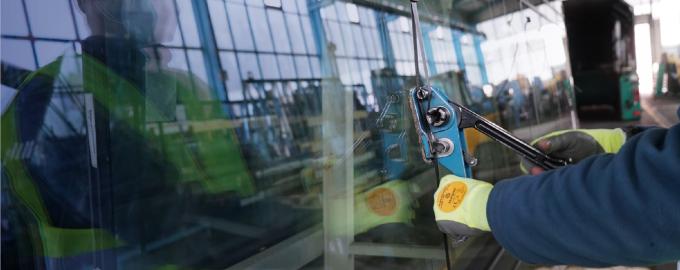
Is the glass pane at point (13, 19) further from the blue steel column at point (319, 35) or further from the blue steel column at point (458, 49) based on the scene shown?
the blue steel column at point (458, 49)

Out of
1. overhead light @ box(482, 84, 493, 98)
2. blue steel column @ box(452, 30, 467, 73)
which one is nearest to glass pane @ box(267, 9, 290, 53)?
blue steel column @ box(452, 30, 467, 73)

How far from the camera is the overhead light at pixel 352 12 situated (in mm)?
1253

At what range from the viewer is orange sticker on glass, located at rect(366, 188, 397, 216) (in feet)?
4.40

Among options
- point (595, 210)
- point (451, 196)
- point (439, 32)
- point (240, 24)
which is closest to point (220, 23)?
point (240, 24)


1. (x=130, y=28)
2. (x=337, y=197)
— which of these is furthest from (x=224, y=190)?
(x=130, y=28)

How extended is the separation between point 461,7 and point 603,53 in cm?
388

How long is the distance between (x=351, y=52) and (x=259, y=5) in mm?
285

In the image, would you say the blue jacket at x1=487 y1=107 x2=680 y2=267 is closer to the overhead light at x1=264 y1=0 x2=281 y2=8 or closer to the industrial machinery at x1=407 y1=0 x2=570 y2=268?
the industrial machinery at x1=407 y1=0 x2=570 y2=268

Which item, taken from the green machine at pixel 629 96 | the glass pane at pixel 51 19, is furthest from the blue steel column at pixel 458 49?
the green machine at pixel 629 96

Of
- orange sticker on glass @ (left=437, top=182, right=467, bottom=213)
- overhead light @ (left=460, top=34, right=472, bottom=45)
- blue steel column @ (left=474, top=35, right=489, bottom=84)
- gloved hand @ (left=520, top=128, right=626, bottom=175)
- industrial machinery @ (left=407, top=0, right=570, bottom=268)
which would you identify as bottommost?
gloved hand @ (left=520, top=128, right=626, bottom=175)

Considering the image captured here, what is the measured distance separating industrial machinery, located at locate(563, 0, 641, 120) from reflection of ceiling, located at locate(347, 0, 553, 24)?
224 centimetres

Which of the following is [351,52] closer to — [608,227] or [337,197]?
[337,197]

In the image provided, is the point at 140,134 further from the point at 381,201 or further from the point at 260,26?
the point at 381,201

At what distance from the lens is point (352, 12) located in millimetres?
1273
